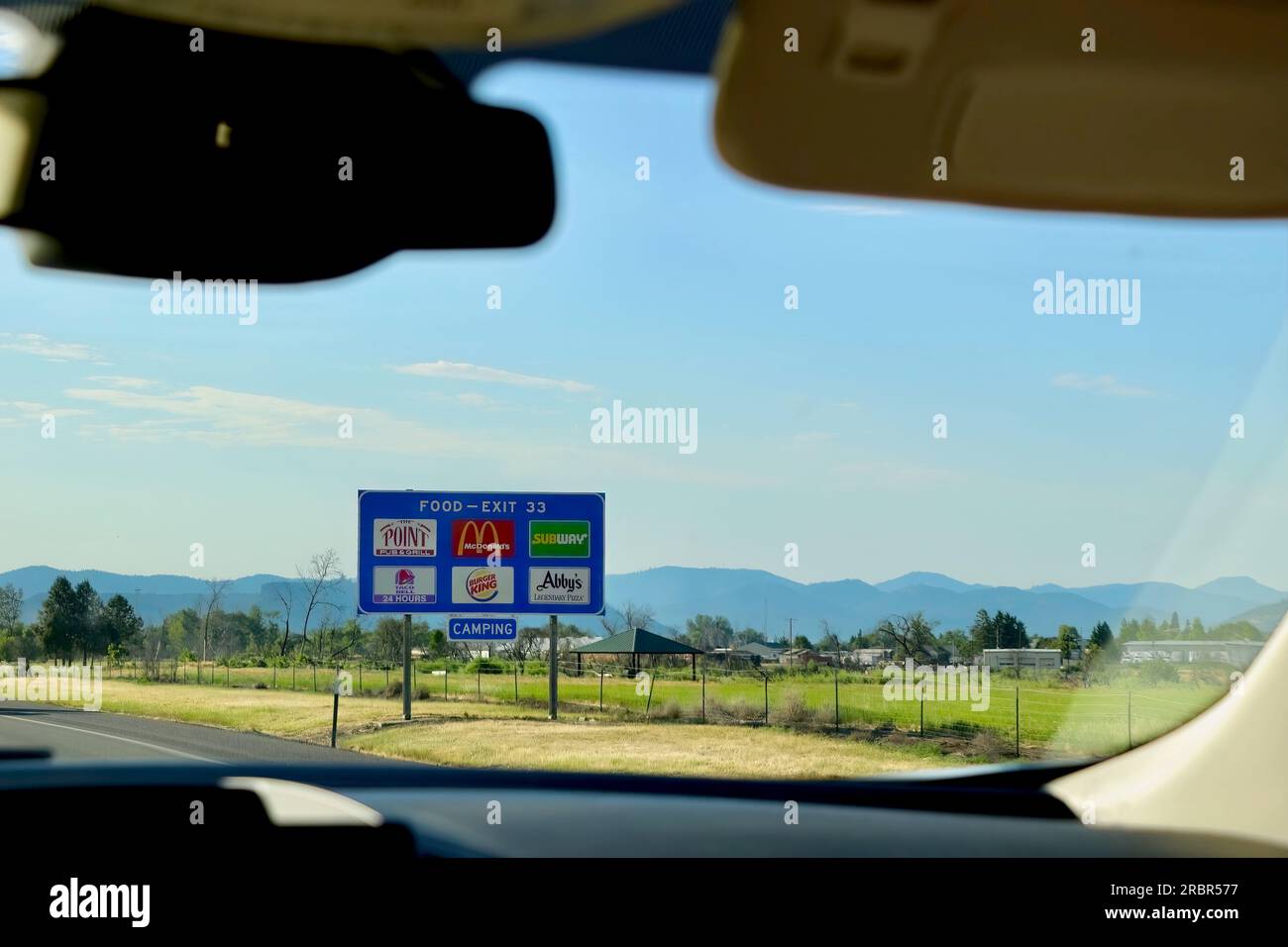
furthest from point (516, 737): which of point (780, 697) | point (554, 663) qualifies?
point (780, 697)

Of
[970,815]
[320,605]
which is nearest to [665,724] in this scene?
[320,605]

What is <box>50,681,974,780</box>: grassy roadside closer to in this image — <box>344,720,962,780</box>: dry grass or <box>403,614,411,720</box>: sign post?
<box>344,720,962,780</box>: dry grass

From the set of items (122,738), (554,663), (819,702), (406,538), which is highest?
Result: (406,538)

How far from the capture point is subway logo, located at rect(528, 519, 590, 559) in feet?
41.2

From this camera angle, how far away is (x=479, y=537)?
41.3 feet

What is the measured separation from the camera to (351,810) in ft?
7.22

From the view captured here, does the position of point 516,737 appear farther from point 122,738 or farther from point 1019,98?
point 1019,98

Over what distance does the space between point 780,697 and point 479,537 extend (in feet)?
27.9
